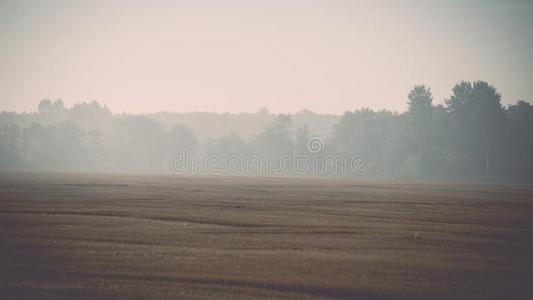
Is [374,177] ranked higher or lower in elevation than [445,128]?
lower

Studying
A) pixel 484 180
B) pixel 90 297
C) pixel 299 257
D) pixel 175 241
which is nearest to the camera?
pixel 90 297

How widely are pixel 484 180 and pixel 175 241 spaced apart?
128661mm

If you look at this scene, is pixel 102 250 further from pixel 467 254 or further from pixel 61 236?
pixel 467 254

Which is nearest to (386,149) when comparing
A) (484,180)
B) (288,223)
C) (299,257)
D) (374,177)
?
(374,177)

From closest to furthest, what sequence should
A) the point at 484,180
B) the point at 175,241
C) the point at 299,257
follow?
the point at 299,257 → the point at 175,241 → the point at 484,180

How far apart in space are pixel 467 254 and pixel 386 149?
149626mm

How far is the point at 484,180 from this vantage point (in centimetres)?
14225

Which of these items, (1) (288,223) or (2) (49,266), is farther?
(1) (288,223)

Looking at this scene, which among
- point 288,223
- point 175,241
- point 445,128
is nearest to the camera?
point 175,241

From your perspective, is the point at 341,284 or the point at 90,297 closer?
the point at 90,297

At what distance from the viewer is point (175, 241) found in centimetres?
2598

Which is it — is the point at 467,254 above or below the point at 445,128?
below

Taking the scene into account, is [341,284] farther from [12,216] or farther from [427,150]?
[427,150]

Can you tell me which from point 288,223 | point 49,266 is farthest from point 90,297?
point 288,223
